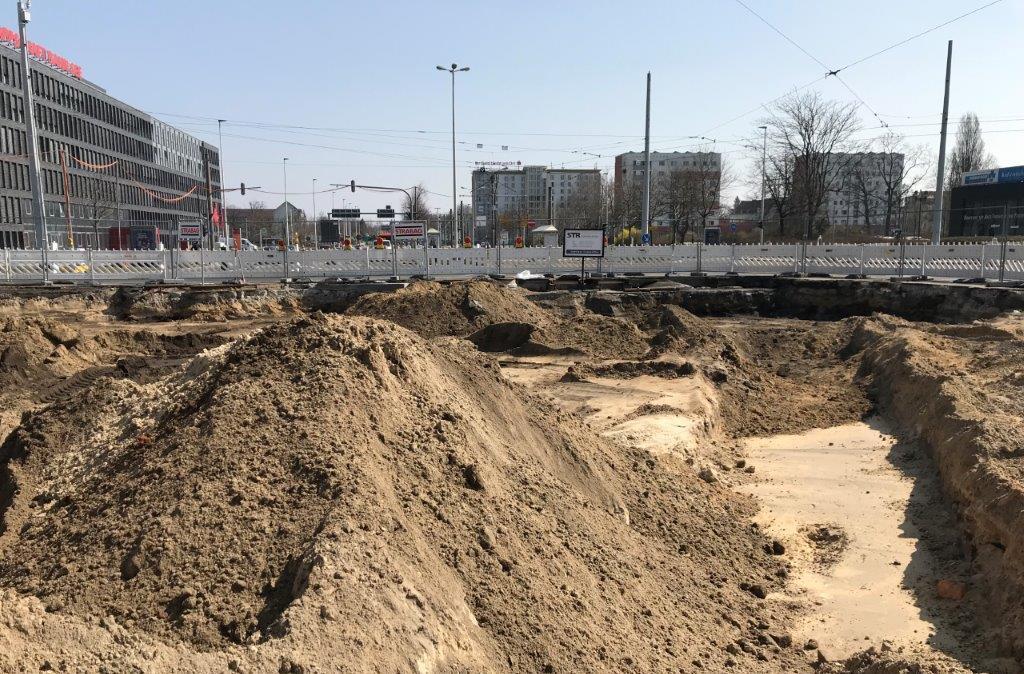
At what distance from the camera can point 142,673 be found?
3582 millimetres

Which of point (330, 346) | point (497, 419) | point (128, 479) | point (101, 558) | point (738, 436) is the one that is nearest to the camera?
point (101, 558)

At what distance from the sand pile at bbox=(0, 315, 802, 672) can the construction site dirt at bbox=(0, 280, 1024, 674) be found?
0.07 ft

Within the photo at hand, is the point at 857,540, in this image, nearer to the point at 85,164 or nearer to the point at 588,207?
the point at 85,164

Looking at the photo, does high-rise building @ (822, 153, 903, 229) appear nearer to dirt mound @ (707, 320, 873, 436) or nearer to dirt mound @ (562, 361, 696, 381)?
dirt mound @ (707, 320, 873, 436)

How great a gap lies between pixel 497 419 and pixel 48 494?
3877 mm

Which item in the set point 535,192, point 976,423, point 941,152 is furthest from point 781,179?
point 535,192

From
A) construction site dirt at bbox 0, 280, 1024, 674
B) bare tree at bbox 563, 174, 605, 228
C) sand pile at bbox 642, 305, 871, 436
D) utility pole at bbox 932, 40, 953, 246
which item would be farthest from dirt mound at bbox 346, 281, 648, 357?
bare tree at bbox 563, 174, 605, 228

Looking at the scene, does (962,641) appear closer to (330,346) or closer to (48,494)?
(330,346)

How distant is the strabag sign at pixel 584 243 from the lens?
88.3ft

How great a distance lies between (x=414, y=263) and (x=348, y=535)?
89.8ft

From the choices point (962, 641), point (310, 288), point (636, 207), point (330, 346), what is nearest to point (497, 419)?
point (330, 346)

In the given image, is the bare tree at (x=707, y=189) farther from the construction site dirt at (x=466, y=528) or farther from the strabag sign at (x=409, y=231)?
the construction site dirt at (x=466, y=528)

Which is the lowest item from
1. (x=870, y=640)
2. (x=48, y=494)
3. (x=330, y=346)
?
(x=870, y=640)

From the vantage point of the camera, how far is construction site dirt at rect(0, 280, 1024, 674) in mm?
4219
